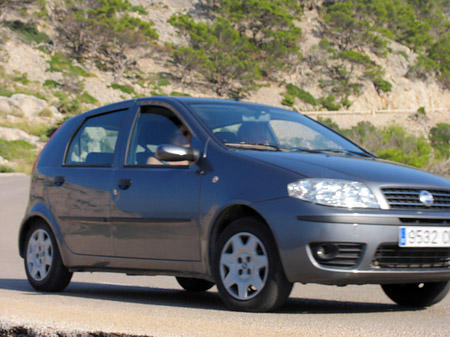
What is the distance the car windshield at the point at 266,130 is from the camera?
17.9 feet

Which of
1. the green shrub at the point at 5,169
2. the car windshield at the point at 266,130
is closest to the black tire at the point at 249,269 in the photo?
the car windshield at the point at 266,130

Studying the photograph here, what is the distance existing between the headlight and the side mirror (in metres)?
0.85

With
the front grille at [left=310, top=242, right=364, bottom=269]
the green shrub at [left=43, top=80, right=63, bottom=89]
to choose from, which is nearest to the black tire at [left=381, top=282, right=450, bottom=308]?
the front grille at [left=310, top=242, right=364, bottom=269]

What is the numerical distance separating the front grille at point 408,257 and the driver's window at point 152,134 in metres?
1.73

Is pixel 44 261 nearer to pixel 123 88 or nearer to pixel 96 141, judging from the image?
pixel 96 141

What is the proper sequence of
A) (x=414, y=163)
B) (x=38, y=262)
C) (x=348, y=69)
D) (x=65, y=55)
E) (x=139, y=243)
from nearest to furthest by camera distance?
(x=139, y=243) → (x=38, y=262) → (x=414, y=163) → (x=65, y=55) → (x=348, y=69)

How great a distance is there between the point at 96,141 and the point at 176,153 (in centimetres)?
160

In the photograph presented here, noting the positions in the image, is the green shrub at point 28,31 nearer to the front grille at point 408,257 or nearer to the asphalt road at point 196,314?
the asphalt road at point 196,314

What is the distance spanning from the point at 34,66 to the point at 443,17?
68246mm

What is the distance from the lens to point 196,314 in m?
4.71

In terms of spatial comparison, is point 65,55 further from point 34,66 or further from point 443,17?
point 443,17

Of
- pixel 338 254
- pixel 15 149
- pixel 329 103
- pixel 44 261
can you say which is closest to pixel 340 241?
pixel 338 254

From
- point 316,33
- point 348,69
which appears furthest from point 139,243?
point 316,33

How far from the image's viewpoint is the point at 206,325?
13.6 ft
